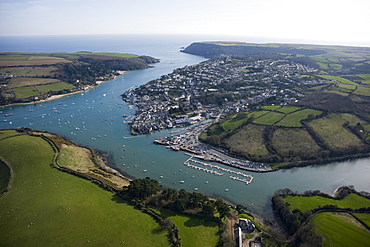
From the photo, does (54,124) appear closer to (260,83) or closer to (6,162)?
(6,162)

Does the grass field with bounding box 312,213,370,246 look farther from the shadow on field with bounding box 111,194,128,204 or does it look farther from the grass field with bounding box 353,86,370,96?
the grass field with bounding box 353,86,370,96

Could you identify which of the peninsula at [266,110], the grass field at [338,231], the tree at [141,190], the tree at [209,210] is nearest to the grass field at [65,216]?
the tree at [141,190]

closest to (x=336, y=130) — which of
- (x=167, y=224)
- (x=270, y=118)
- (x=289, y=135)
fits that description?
(x=289, y=135)

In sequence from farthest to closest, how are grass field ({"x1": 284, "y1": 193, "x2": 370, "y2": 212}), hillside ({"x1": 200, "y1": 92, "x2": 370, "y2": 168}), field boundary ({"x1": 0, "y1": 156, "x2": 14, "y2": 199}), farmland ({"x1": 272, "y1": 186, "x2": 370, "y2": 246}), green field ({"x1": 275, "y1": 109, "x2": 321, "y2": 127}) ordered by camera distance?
green field ({"x1": 275, "y1": 109, "x2": 321, "y2": 127}) → hillside ({"x1": 200, "y1": 92, "x2": 370, "y2": 168}) → field boundary ({"x1": 0, "y1": 156, "x2": 14, "y2": 199}) → grass field ({"x1": 284, "y1": 193, "x2": 370, "y2": 212}) → farmland ({"x1": 272, "y1": 186, "x2": 370, "y2": 246})

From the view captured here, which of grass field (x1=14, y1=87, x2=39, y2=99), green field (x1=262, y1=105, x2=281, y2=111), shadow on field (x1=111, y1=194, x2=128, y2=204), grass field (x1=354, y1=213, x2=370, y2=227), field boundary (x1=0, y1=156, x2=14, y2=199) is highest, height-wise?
grass field (x1=14, y1=87, x2=39, y2=99)

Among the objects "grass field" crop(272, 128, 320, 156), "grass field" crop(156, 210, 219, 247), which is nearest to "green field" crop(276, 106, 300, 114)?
"grass field" crop(272, 128, 320, 156)

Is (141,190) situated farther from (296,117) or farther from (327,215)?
(296,117)

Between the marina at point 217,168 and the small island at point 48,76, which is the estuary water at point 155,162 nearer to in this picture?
the marina at point 217,168

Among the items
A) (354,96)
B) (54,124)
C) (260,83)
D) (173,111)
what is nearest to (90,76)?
(54,124)
